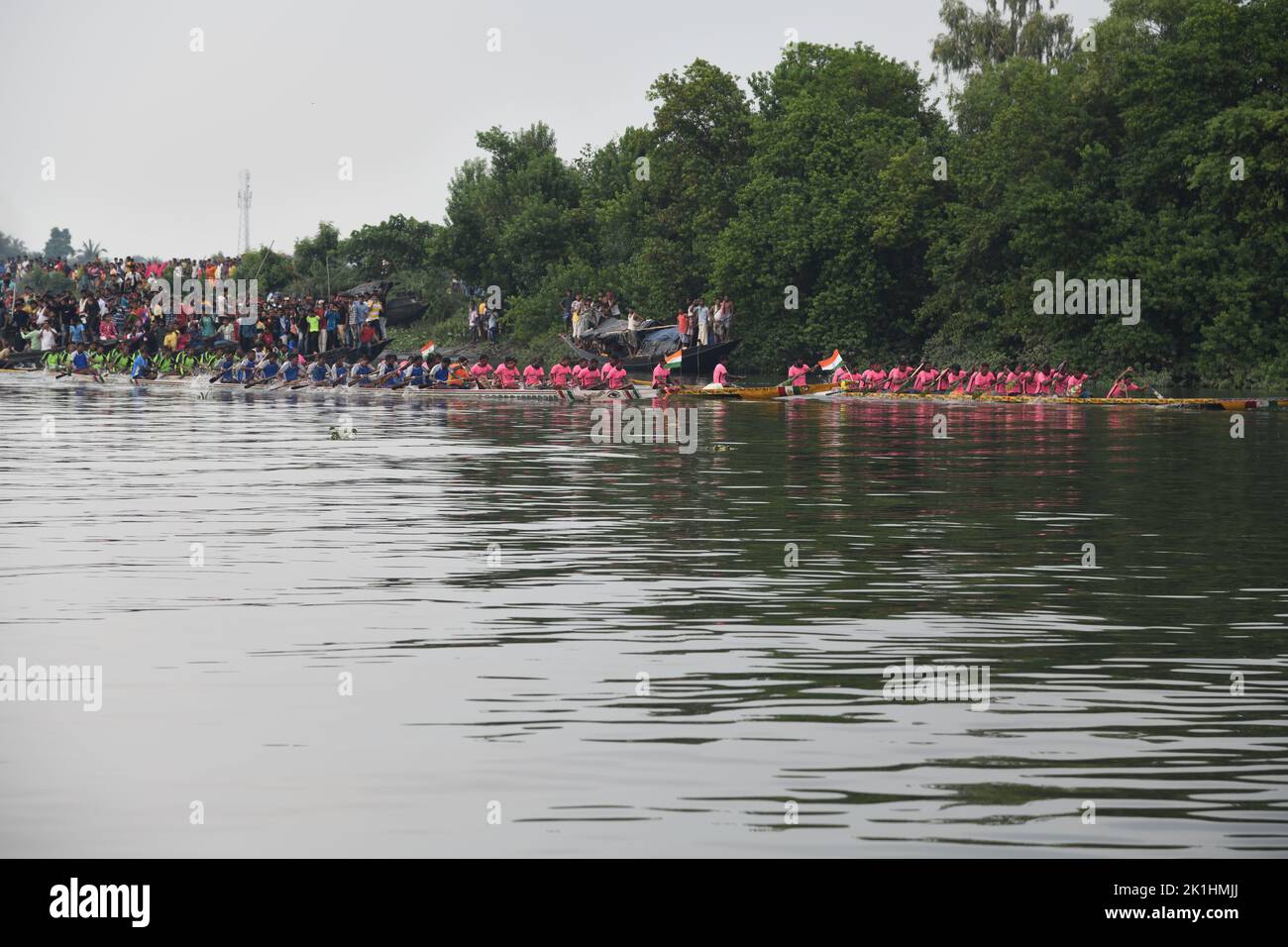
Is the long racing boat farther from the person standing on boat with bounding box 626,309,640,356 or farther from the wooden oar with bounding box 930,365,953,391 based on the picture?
the person standing on boat with bounding box 626,309,640,356

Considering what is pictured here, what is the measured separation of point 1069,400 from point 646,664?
A: 45271mm

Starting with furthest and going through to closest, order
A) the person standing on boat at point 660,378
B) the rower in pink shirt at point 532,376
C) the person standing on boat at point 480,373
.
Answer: the rower in pink shirt at point 532,376 → the person standing on boat at point 480,373 → the person standing on boat at point 660,378

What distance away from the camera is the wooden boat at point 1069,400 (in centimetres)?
5309

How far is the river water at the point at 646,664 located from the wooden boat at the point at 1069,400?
2254 centimetres

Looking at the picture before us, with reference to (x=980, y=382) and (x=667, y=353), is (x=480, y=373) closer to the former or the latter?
(x=667, y=353)

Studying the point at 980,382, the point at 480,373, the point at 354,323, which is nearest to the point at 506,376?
the point at 480,373

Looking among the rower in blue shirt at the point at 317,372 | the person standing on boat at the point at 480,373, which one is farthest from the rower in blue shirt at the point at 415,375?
the rower in blue shirt at the point at 317,372

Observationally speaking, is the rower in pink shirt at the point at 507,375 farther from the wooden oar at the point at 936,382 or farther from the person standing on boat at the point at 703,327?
the person standing on boat at the point at 703,327

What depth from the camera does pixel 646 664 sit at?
14.6 meters

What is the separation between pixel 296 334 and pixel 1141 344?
119 feet

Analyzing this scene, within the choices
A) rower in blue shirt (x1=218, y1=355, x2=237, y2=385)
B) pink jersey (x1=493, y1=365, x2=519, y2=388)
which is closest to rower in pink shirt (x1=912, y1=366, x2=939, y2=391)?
pink jersey (x1=493, y1=365, x2=519, y2=388)

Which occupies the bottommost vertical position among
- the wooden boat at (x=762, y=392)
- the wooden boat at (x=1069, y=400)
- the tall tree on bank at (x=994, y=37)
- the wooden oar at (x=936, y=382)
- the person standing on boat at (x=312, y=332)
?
the wooden boat at (x=1069, y=400)
